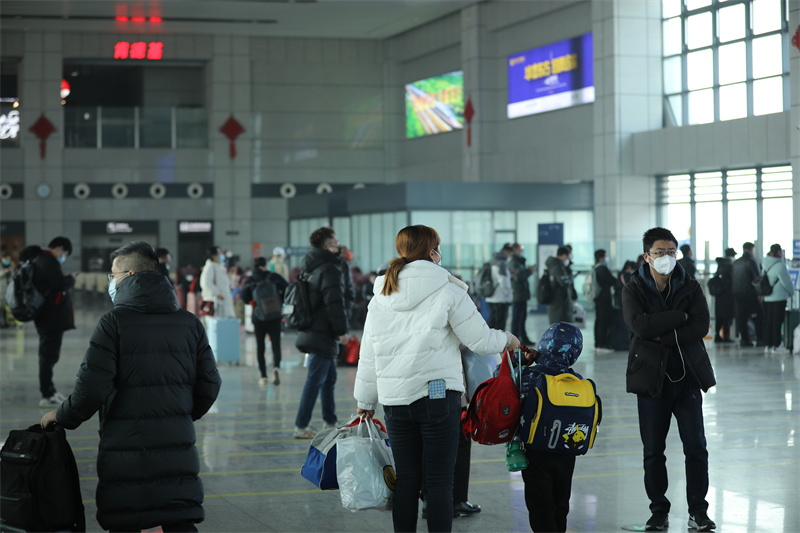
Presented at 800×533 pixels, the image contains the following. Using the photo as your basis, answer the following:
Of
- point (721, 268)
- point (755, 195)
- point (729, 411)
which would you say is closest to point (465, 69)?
point (755, 195)

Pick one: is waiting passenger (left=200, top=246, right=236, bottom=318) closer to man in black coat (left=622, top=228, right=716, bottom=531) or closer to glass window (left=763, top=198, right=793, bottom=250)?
man in black coat (left=622, top=228, right=716, bottom=531)

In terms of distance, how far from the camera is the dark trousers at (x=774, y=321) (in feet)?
53.1

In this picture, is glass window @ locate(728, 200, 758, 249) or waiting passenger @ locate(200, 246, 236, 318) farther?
glass window @ locate(728, 200, 758, 249)

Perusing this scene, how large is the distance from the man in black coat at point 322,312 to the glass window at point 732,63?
1933 cm

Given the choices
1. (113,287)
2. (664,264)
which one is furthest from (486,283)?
(113,287)

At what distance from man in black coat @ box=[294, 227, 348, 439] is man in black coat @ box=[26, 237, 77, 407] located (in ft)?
10.9

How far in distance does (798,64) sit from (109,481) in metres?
20.5

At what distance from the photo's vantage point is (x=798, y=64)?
840 inches

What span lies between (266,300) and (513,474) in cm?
617

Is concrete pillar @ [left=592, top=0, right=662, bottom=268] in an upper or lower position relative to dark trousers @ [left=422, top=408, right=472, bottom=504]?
upper

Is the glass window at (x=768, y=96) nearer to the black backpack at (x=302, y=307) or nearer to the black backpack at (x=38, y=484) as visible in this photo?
the black backpack at (x=302, y=307)

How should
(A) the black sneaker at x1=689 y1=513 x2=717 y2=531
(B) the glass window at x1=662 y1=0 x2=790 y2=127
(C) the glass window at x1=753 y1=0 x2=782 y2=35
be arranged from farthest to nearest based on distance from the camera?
(B) the glass window at x1=662 y1=0 x2=790 y2=127 < (C) the glass window at x1=753 y1=0 x2=782 y2=35 < (A) the black sneaker at x1=689 y1=513 x2=717 y2=531

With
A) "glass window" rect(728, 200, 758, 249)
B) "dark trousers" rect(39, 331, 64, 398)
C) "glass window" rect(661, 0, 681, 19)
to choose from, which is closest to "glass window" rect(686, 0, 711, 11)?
"glass window" rect(661, 0, 681, 19)

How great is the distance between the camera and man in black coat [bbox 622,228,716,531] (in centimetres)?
566
